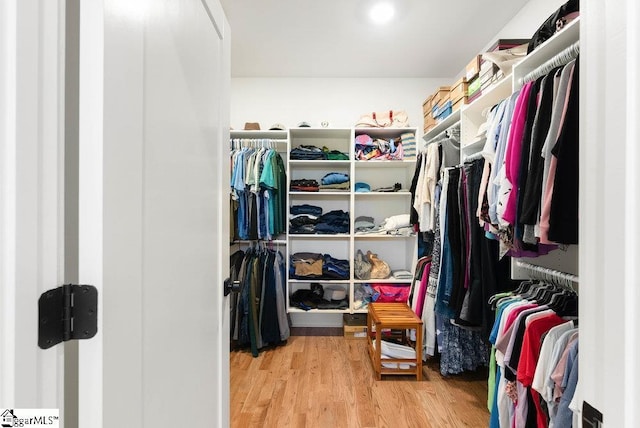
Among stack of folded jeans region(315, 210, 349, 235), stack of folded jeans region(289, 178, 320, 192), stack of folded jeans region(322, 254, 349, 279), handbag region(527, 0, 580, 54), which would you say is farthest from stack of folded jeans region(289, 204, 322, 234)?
handbag region(527, 0, 580, 54)

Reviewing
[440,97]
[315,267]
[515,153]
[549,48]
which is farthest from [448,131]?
[315,267]

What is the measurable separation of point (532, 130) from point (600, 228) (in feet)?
2.74

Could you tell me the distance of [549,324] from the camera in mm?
1203

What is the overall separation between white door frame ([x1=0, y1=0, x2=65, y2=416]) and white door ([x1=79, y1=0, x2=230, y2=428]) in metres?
0.03

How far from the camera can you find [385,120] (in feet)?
9.75

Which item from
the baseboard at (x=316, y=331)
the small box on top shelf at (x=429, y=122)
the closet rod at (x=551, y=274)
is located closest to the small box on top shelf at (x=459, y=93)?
the small box on top shelf at (x=429, y=122)

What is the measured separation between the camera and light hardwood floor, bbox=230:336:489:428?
5.88ft

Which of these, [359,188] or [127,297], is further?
[359,188]

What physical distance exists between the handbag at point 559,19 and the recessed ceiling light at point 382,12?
40.3 inches

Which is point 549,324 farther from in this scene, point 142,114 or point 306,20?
point 306,20

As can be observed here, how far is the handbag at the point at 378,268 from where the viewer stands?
9.83 feet

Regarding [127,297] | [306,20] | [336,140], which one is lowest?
[127,297]

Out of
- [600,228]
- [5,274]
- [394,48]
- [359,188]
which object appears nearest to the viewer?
[5,274]

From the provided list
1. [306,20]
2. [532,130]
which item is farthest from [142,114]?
[306,20]
